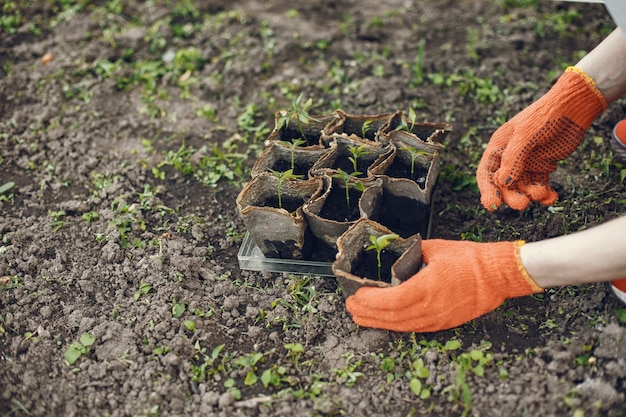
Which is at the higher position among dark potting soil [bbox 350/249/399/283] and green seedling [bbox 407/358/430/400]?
dark potting soil [bbox 350/249/399/283]

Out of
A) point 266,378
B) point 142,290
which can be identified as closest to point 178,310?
point 142,290

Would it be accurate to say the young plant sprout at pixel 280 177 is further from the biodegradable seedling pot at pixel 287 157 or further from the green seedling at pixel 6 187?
the green seedling at pixel 6 187

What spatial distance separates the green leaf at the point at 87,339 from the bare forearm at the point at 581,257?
158 cm

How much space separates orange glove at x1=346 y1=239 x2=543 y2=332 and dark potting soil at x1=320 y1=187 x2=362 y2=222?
405 millimetres

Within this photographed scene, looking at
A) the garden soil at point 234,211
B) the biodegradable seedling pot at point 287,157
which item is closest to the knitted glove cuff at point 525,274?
the garden soil at point 234,211

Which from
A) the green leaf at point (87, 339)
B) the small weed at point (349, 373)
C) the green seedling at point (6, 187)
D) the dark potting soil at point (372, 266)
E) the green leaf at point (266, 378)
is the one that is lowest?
the green leaf at point (87, 339)

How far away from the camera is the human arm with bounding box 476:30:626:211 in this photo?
2.42 m

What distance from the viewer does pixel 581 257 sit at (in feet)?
6.35

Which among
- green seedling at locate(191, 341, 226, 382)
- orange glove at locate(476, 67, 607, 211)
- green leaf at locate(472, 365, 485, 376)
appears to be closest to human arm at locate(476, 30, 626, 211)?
orange glove at locate(476, 67, 607, 211)

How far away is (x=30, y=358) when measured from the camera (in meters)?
2.21

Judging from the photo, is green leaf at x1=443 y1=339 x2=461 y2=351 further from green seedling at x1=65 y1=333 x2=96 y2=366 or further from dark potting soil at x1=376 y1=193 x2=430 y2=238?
green seedling at x1=65 y1=333 x2=96 y2=366

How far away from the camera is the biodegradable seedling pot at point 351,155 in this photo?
2.49m

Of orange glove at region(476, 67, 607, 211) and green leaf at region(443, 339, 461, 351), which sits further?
orange glove at region(476, 67, 607, 211)

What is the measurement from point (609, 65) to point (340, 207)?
1218mm
